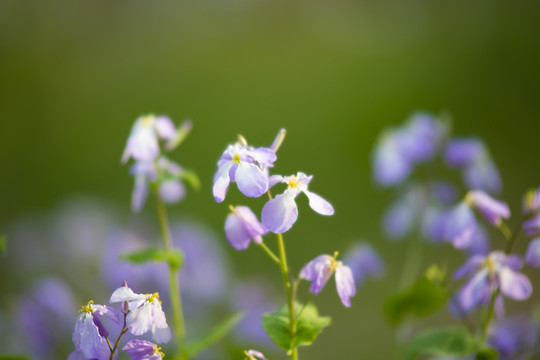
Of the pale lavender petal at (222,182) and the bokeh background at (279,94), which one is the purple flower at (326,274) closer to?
the pale lavender petal at (222,182)

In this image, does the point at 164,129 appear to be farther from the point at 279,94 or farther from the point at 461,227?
the point at 279,94

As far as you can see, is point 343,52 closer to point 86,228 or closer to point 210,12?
point 210,12

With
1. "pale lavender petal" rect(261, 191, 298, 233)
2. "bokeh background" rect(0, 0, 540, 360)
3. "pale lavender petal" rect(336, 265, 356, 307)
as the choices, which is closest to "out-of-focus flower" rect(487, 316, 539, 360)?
"pale lavender petal" rect(336, 265, 356, 307)

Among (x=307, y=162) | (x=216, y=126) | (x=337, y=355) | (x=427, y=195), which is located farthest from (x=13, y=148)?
(x=427, y=195)

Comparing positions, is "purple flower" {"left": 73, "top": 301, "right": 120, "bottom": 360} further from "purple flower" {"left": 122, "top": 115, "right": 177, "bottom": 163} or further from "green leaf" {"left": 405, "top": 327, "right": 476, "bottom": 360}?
"green leaf" {"left": 405, "top": 327, "right": 476, "bottom": 360}

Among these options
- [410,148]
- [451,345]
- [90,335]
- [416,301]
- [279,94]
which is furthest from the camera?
[279,94]

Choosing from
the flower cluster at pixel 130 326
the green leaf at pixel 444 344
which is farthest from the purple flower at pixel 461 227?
the flower cluster at pixel 130 326

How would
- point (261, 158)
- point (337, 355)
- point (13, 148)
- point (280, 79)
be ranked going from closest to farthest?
point (261, 158) → point (337, 355) → point (13, 148) → point (280, 79)

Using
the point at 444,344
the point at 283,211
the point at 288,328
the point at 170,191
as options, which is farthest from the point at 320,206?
Result: the point at 170,191
